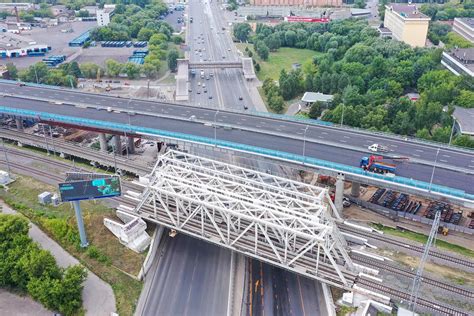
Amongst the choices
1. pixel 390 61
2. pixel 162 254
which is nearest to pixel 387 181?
pixel 162 254

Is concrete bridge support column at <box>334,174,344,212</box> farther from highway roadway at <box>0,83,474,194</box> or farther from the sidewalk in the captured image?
the sidewalk

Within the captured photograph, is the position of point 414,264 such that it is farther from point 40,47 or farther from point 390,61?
point 40,47

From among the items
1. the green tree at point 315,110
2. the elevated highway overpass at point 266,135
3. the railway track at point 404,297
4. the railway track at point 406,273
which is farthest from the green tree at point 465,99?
the railway track at point 404,297

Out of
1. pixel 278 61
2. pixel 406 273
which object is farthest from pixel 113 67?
pixel 406 273

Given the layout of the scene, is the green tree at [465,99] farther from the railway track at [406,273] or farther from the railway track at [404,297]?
the railway track at [404,297]

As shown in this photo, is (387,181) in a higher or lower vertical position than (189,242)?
higher

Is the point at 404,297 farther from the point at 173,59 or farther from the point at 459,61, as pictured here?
the point at 173,59
